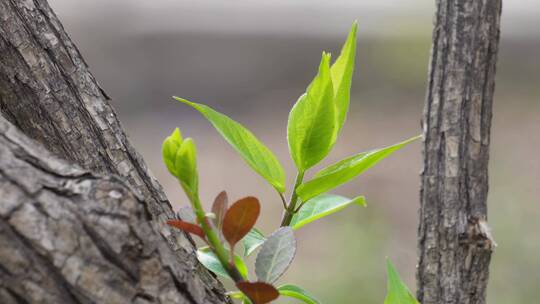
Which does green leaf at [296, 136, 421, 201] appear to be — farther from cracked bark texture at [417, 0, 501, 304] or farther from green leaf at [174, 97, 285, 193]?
cracked bark texture at [417, 0, 501, 304]

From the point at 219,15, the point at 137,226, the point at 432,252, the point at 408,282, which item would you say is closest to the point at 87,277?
the point at 137,226

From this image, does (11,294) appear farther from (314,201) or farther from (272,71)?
(272,71)

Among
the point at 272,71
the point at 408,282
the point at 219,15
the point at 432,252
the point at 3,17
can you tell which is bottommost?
the point at 432,252

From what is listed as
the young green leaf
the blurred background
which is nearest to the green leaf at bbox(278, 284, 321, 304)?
the young green leaf

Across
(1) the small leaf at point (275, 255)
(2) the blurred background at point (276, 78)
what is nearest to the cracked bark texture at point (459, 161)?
(1) the small leaf at point (275, 255)

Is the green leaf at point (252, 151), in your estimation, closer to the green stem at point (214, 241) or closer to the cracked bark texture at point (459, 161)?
the green stem at point (214, 241)

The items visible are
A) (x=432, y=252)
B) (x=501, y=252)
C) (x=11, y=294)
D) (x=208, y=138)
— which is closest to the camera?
(x=11, y=294)
